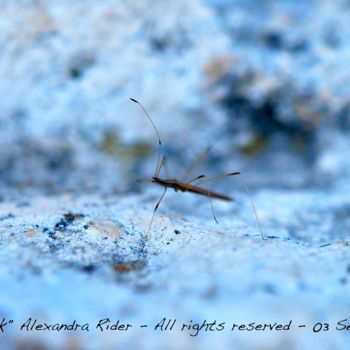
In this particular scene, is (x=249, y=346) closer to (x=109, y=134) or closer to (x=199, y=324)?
(x=199, y=324)

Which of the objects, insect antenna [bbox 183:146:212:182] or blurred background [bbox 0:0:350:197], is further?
insect antenna [bbox 183:146:212:182]

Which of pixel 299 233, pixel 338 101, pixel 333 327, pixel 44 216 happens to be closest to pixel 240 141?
pixel 338 101

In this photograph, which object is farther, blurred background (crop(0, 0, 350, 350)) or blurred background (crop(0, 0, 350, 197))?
blurred background (crop(0, 0, 350, 197))

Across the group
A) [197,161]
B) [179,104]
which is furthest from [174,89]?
[197,161]

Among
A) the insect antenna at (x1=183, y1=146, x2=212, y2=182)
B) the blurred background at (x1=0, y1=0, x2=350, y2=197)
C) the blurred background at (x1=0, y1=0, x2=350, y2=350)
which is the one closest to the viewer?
the blurred background at (x1=0, y1=0, x2=350, y2=350)

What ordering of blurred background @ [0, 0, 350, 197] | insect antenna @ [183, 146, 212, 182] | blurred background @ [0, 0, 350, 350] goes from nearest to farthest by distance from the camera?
blurred background @ [0, 0, 350, 350]
blurred background @ [0, 0, 350, 197]
insect antenna @ [183, 146, 212, 182]

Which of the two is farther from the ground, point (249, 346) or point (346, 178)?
point (346, 178)

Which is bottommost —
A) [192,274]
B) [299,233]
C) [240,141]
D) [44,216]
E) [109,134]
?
[192,274]

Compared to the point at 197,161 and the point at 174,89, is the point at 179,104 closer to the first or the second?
the point at 174,89

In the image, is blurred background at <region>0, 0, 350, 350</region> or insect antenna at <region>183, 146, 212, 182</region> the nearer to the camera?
blurred background at <region>0, 0, 350, 350</region>
